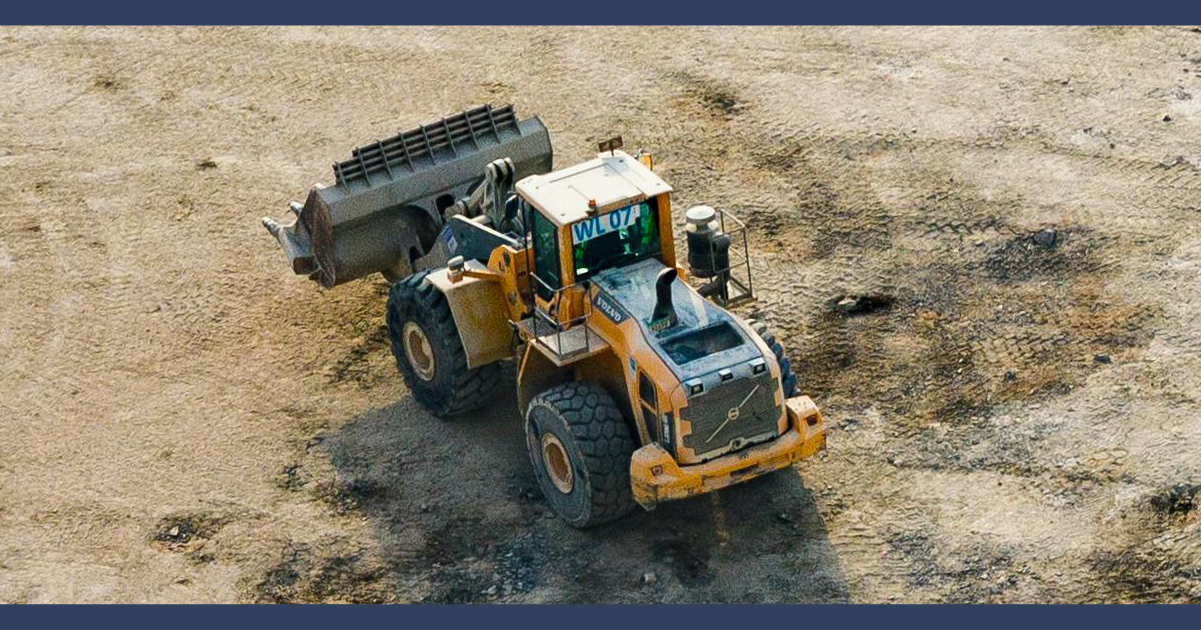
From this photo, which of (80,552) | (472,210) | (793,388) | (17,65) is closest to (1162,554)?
(793,388)

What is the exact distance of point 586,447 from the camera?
20.5m

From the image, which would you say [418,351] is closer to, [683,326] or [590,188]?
[590,188]

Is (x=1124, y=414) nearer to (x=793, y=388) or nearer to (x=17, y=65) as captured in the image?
(x=793, y=388)

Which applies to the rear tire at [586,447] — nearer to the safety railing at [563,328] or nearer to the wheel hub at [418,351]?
the safety railing at [563,328]

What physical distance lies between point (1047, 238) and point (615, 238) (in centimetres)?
647

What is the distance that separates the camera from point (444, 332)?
872 inches

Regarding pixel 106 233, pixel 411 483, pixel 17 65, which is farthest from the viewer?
pixel 17 65

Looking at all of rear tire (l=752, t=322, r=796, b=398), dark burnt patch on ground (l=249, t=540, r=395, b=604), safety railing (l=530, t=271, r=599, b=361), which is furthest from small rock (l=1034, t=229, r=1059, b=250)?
dark burnt patch on ground (l=249, t=540, r=395, b=604)

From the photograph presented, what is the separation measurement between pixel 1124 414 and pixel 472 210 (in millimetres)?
6904

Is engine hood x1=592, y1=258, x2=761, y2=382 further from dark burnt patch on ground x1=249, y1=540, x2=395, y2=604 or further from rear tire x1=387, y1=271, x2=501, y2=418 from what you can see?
dark burnt patch on ground x1=249, y1=540, x2=395, y2=604

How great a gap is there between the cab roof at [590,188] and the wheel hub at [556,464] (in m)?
2.05

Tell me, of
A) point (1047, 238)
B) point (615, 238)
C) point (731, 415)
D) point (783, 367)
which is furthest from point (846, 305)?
point (731, 415)

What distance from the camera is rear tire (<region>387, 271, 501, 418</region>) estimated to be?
2223 centimetres

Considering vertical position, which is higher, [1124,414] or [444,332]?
[444,332]
